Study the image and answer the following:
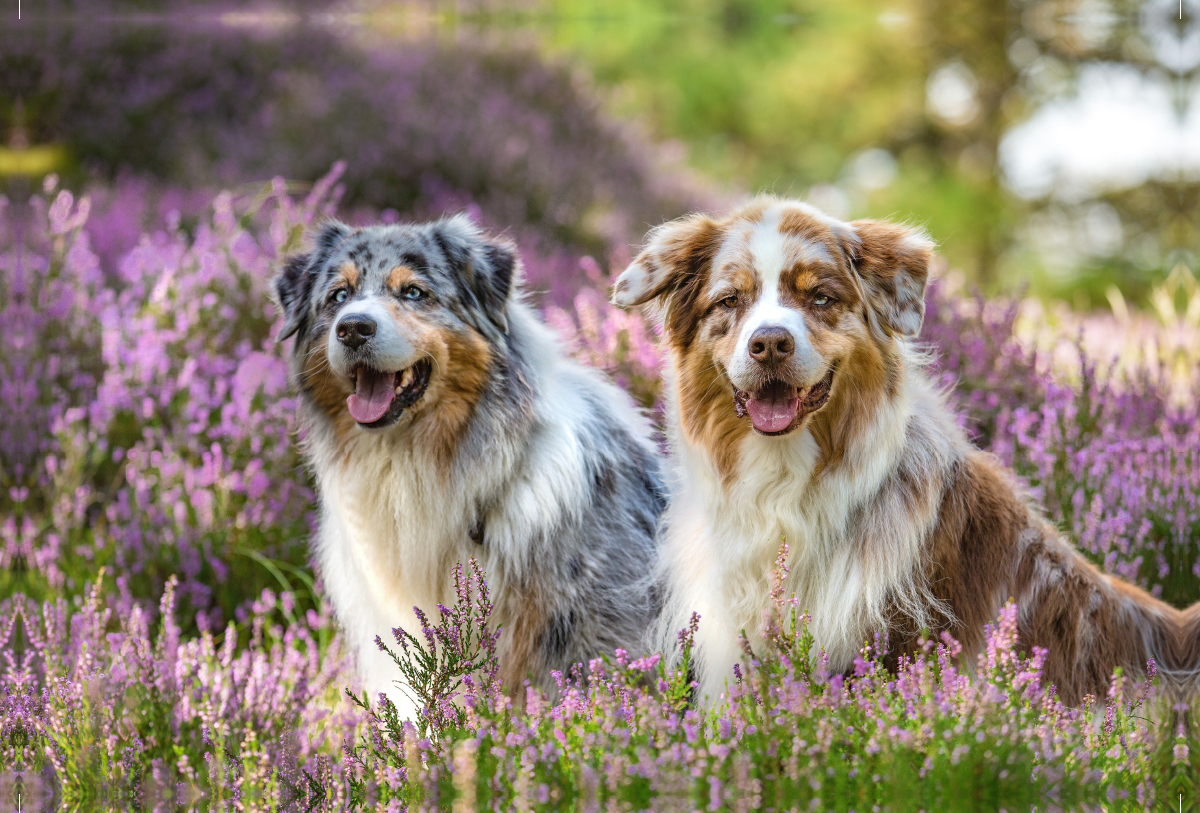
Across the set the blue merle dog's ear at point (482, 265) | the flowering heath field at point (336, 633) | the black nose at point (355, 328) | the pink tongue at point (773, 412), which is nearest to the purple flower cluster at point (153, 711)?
the flowering heath field at point (336, 633)

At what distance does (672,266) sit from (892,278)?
0.66 m

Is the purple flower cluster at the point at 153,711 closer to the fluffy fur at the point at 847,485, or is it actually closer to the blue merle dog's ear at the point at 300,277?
the blue merle dog's ear at the point at 300,277

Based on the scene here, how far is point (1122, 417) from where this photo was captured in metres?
4.86

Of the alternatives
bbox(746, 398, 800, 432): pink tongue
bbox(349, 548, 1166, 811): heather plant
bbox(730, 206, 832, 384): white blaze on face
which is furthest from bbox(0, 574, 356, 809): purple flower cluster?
bbox(730, 206, 832, 384): white blaze on face

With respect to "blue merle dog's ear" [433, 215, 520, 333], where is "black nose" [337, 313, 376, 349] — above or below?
below

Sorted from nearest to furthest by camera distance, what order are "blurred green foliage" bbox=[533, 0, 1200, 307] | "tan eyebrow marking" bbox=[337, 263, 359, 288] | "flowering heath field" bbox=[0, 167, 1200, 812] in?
"flowering heath field" bbox=[0, 167, 1200, 812] → "tan eyebrow marking" bbox=[337, 263, 359, 288] → "blurred green foliage" bbox=[533, 0, 1200, 307]

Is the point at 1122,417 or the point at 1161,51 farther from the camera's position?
the point at 1161,51

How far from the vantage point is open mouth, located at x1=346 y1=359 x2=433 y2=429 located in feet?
10.9

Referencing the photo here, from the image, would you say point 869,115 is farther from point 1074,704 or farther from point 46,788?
point 46,788

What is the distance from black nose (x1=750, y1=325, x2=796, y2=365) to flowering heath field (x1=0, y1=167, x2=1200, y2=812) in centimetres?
63

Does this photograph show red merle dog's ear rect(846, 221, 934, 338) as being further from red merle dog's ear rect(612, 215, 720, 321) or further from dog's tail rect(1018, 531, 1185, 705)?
dog's tail rect(1018, 531, 1185, 705)

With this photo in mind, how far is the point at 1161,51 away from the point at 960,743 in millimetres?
15848

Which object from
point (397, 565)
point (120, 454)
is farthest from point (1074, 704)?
point (120, 454)

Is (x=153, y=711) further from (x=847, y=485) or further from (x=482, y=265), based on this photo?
(x=847, y=485)
